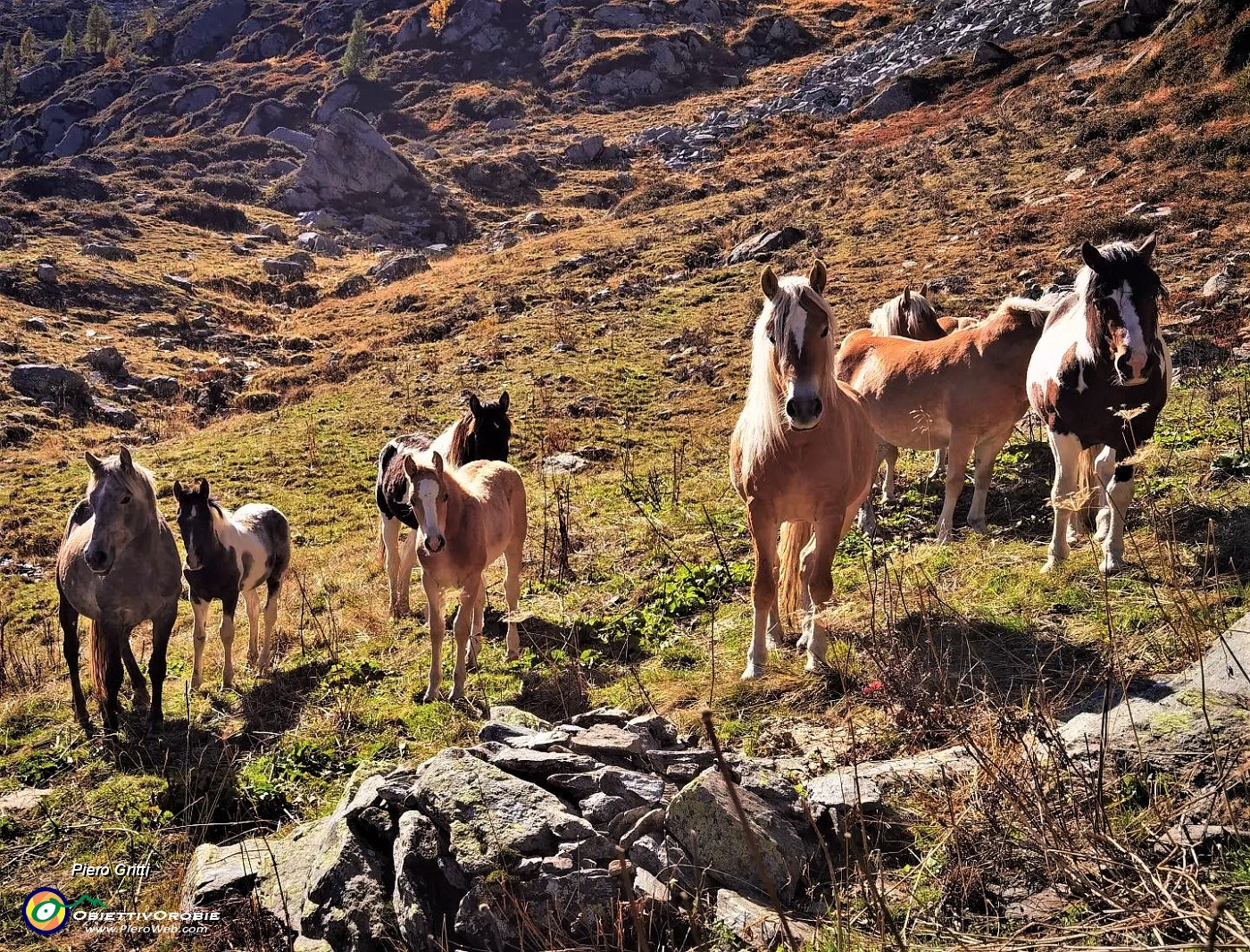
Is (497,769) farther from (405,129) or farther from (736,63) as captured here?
(736,63)

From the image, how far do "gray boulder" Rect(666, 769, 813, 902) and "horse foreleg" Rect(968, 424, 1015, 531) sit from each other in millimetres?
5122

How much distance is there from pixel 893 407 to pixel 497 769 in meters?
5.96

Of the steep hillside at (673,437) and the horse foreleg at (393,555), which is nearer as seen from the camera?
the steep hillside at (673,437)

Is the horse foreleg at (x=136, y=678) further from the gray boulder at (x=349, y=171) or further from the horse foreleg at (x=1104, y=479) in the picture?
the gray boulder at (x=349, y=171)

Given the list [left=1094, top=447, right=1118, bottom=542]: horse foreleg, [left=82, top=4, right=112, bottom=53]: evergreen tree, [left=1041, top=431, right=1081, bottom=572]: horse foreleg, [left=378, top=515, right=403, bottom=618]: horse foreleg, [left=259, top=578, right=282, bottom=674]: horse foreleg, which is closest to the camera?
[left=1094, top=447, right=1118, bottom=542]: horse foreleg

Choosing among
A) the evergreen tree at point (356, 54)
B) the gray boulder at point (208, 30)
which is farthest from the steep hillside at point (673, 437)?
the gray boulder at point (208, 30)

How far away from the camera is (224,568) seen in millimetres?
8055

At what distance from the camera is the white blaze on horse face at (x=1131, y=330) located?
5051mm

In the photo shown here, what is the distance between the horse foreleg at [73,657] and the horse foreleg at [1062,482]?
8.01m

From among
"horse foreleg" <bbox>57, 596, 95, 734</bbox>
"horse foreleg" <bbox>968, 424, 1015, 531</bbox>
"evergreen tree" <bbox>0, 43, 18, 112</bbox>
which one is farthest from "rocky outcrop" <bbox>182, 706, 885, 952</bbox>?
"evergreen tree" <bbox>0, 43, 18, 112</bbox>

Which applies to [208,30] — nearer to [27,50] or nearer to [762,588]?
[27,50]

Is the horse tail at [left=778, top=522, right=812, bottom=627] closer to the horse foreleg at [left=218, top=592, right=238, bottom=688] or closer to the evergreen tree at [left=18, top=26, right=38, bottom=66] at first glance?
the horse foreleg at [left=218, top=592, right=238, bottom=688]

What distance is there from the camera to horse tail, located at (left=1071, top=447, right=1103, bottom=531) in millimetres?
5977

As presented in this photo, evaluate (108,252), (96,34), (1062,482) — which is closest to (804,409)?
(1062,482)
